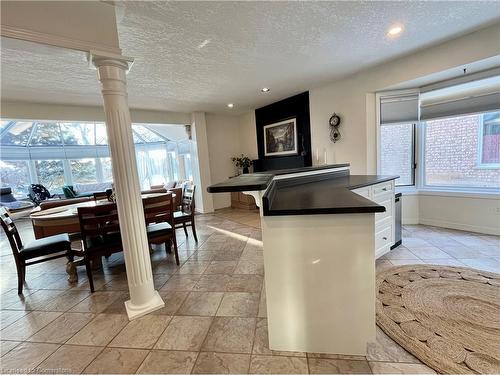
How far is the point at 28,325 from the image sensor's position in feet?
6.12

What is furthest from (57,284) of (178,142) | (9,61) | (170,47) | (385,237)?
(178,142)

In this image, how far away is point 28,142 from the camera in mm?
7922

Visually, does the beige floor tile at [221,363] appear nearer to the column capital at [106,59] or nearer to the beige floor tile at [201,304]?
the beige floor tile at [201,304]

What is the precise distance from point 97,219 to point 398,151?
4.45 meters

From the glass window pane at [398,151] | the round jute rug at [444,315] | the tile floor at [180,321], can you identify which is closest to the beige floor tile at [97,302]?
the tile floor at [180,321]

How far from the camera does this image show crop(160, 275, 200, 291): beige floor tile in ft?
7.57

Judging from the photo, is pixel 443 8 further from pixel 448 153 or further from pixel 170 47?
pixel 170 47

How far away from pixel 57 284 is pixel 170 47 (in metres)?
2.94

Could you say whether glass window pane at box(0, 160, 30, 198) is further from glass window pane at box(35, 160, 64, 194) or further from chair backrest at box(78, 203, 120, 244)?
chair backrest at box(78, 203, 120, 244)

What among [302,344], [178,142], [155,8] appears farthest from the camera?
[178,142]

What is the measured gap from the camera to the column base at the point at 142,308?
190cm

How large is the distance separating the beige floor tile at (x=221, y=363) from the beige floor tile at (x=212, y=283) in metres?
0.77

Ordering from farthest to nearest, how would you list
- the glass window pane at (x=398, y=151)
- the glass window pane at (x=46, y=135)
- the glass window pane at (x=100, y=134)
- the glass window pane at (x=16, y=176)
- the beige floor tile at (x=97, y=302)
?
the glass window pane at (x=100, y=134) → the glass window pane at (x=46, y=135) → the glass window pane at (x=16, y=176) → the glass window pane at (x=398, y=151) → the beige floor tile at (x=97, y=302)

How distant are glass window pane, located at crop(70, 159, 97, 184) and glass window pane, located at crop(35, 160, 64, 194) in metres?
0.37
